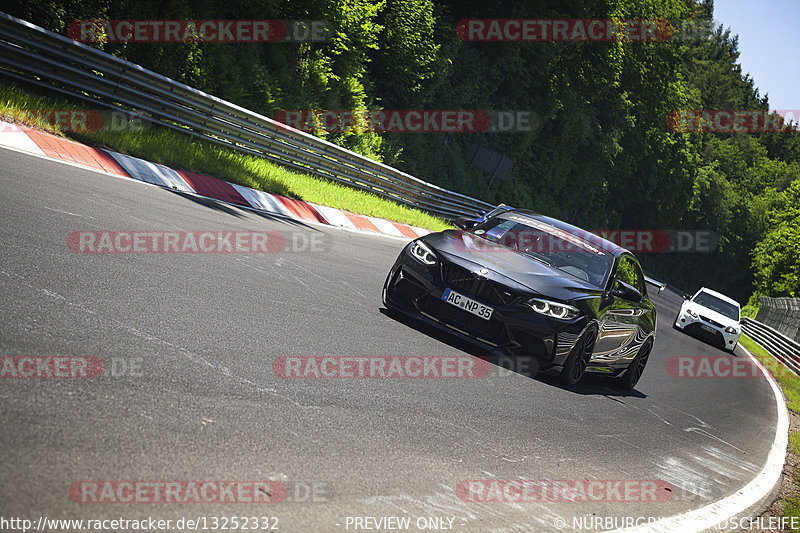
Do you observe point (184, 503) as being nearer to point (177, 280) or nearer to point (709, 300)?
point (177, 280)

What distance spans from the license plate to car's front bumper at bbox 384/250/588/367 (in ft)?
0.10

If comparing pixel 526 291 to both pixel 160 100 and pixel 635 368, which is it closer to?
pixel 635 368

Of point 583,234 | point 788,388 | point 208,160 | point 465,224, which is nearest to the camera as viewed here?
point 465,224

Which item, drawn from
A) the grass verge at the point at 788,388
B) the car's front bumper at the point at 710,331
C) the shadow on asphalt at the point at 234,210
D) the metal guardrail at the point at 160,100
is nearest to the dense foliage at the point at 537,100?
the metal guardrail at the point at 160,100

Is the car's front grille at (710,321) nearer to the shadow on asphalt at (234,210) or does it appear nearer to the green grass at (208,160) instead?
the green grass at (208,160)

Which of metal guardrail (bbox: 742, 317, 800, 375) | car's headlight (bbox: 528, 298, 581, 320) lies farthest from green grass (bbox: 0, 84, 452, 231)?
metal guardrail (bbox: 742, 317, 800, 375)

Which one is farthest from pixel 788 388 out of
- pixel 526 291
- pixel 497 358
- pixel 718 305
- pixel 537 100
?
pixel 537 100

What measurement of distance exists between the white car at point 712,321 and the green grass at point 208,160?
8.80 metres

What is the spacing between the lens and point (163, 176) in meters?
12.4

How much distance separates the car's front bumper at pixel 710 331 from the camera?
23219 mm

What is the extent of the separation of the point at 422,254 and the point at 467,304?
759 millimetres

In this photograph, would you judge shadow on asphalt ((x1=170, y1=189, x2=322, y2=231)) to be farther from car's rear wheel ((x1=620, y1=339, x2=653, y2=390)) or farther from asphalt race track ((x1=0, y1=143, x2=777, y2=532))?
car's rear wheel ((x1=620, y1=339, x2=653, y2=390))

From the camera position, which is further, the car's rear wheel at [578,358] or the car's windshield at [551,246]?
the car's windshield at [551,246]

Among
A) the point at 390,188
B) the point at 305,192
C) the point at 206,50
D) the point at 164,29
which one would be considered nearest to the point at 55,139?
the point at 305,192
